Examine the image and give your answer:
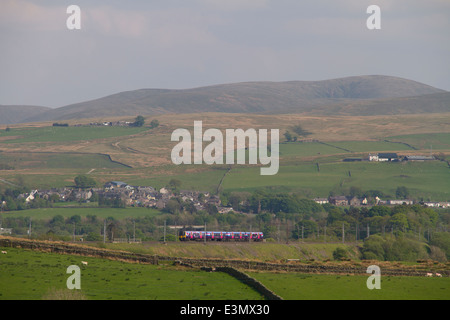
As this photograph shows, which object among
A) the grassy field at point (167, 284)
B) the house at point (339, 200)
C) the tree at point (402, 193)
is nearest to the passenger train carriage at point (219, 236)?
the grassy field at point (167, 284)

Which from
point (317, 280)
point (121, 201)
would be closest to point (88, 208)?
point (121, 201)

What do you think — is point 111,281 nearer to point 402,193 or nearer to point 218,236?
point 218,236

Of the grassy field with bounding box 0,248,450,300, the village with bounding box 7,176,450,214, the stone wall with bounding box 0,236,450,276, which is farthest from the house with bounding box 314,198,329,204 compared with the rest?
the grassy field with bounding box 0,248,450,300

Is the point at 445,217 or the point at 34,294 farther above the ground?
the point at 34,294

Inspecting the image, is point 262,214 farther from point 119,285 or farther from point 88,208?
point 119,285

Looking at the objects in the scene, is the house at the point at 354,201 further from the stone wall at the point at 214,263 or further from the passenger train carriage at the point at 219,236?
the stone wall at the point at 214,263
